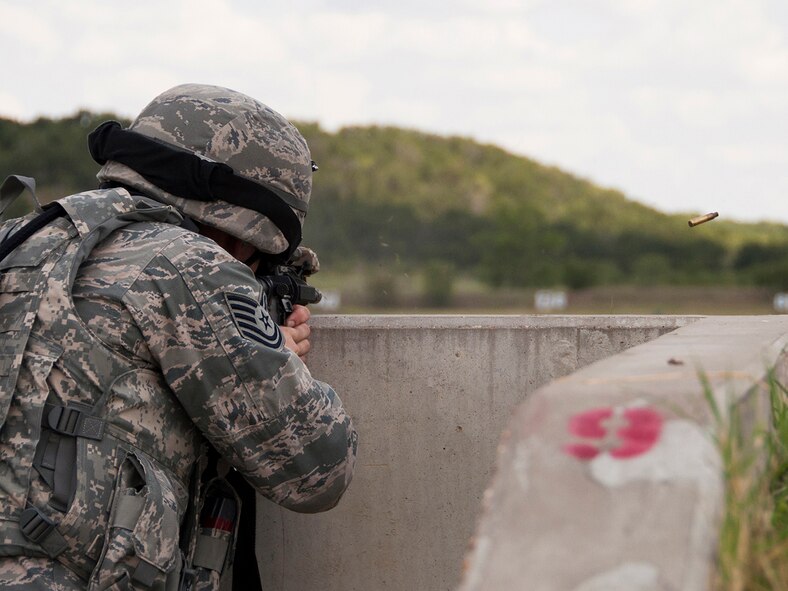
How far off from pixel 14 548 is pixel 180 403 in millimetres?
425

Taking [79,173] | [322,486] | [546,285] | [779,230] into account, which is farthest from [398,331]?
[779,230]

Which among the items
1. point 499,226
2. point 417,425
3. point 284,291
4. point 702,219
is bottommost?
point 417,425

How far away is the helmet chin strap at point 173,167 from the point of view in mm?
2254

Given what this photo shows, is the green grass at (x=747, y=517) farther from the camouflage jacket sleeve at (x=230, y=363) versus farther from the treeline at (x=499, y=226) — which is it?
the treeline at (x=499, y=226)

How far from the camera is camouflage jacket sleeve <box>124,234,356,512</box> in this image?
198 centimetres

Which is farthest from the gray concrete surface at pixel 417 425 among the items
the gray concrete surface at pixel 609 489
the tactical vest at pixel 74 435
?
the gray concrete surface at pixel 609 489

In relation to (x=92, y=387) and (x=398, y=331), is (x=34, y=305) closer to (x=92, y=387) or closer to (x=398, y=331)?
(x=92, y=387)

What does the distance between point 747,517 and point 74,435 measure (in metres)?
1.30

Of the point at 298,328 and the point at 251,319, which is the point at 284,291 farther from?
the point at 251,319

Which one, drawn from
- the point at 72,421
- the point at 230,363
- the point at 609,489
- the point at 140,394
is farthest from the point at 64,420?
the point at 609,489

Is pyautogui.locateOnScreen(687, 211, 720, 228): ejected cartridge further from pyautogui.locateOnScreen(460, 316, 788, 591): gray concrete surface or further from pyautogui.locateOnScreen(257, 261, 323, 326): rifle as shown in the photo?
pyautogui.locateOnScreen(460, 316, 788, 591): gray concrete surface

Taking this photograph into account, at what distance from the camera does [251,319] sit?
2.04 metres

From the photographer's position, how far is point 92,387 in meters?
1.93

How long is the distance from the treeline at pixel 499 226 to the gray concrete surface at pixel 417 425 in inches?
1473
